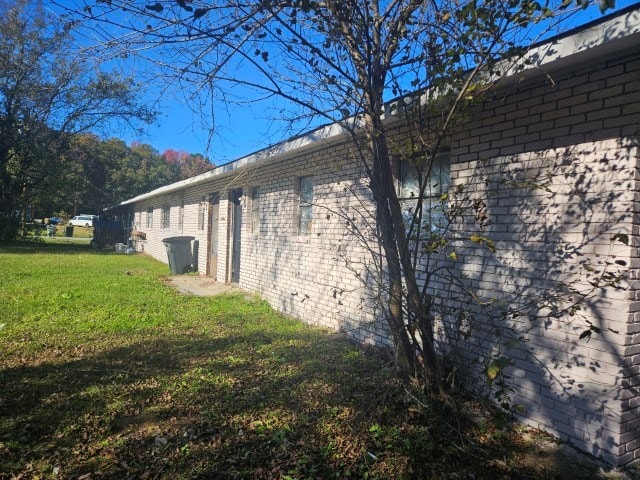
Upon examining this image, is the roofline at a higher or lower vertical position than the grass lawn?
higher

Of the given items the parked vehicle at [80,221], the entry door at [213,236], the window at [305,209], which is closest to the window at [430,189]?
the window at [305,209]

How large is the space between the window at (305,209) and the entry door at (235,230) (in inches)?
128

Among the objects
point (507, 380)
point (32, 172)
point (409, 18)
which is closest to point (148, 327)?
point (507, 380)

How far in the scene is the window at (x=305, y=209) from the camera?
722 cm

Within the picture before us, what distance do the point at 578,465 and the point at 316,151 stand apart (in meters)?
5.27

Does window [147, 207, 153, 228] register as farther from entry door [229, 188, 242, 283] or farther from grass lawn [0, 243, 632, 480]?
grass lawn [0, 243, 632, 480]

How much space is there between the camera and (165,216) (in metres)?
18.1

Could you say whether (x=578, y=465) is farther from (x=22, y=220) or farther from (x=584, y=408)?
(x=22, y=220)

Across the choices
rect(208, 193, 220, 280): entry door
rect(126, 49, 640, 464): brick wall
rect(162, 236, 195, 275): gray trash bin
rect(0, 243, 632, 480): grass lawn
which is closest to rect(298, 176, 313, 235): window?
rect(0, 243, 632, 480): grass lawn

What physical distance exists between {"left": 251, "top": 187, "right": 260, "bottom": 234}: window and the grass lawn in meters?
3.68

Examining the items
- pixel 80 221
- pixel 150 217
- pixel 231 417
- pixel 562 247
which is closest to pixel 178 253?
pixel 150 217

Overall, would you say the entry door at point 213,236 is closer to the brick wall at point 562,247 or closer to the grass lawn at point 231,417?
the grass lawn at point 231,417

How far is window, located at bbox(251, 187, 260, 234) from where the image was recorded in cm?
909

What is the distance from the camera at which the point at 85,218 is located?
193 feet
